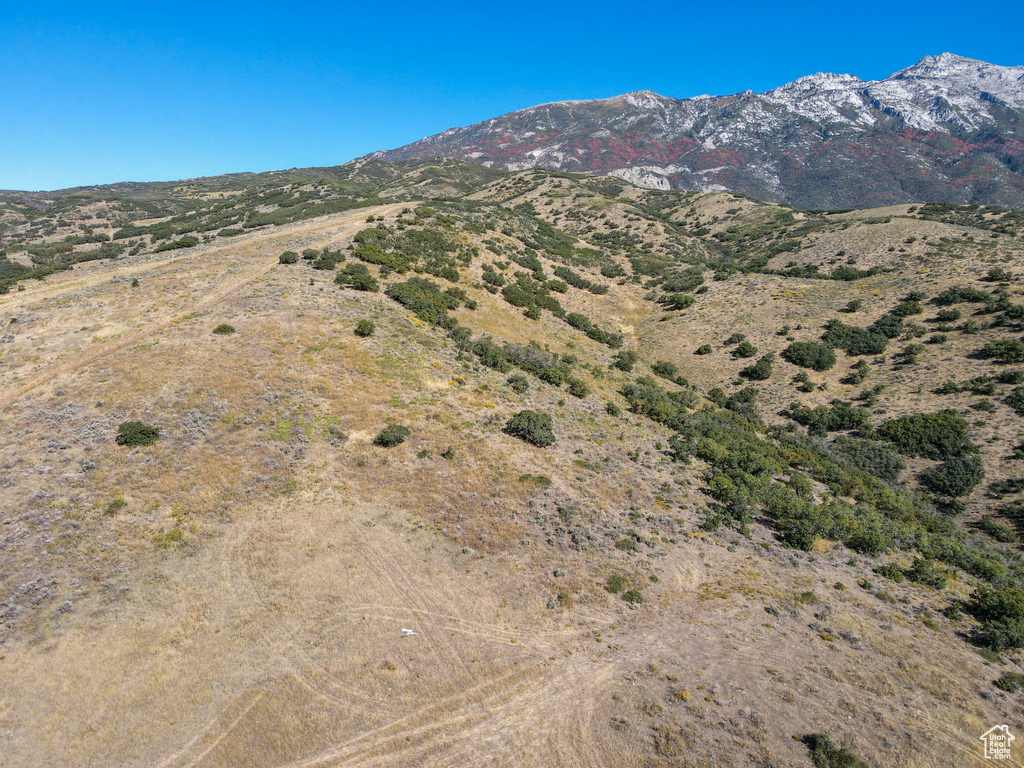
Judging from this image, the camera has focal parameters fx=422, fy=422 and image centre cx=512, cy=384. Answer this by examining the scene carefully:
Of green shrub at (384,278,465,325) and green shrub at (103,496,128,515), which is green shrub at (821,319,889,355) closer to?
green shrub at (384,278,465,325)

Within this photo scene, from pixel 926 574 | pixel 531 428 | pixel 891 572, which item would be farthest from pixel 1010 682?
pixel 531 428

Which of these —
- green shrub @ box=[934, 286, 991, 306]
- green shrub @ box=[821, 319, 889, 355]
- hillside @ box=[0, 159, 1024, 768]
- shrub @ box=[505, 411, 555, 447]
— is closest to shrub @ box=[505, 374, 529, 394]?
hillside @ box=[0, 159, 1024, 768]

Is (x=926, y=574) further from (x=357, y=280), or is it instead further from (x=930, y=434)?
(x=357, y=280)

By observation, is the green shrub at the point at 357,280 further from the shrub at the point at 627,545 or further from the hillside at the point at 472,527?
the shrub at the point at 627,545

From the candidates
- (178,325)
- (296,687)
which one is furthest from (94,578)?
(178,325)

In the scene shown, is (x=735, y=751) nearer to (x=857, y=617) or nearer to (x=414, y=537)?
(x=857, y=617)
